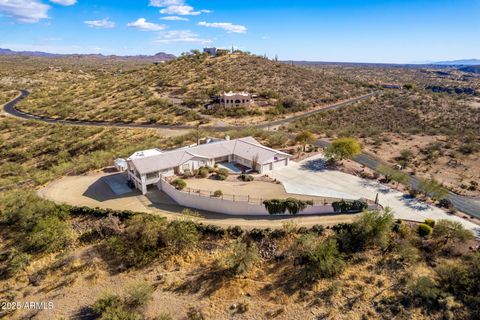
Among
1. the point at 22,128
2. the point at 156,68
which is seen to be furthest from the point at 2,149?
the point at 156,68

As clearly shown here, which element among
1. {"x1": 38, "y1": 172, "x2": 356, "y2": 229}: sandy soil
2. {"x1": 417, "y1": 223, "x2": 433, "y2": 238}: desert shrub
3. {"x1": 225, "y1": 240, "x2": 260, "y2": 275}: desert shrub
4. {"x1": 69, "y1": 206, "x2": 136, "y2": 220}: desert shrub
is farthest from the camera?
{"x1": 69, "y1": 206, "x2": 136, "y2": 220}: desert shrub

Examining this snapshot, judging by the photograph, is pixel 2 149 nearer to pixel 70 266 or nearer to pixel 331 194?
pixel 70 266

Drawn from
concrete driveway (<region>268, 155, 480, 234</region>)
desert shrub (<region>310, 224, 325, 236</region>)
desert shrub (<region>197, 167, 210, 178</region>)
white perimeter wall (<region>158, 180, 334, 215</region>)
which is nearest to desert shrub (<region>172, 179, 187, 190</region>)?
white perimeter wall (<region>158, 180, 334, 215</region>)

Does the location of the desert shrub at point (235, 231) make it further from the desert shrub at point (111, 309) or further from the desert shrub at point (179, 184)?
the desert shrub at point (111, 309)

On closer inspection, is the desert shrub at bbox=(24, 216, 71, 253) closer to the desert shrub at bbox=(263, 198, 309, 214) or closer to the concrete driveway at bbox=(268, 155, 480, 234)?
the desert shrub at bbox=(263, 198, 309, 214)

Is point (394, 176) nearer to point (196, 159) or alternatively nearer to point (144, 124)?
point (196, 159)

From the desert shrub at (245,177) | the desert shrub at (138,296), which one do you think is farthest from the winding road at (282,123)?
the desert shrub at (138,296)
